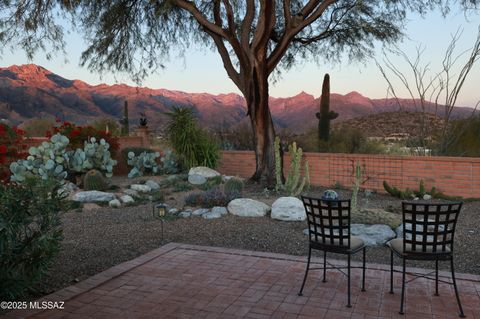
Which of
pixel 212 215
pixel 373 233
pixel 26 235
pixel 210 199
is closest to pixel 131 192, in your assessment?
pixel 210 199

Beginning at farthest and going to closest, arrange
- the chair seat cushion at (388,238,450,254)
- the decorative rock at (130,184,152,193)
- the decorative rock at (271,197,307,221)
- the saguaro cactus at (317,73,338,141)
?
the saguaro cactus at (317,73,338,141), the decorative rock at (130,184,152,193), the decorative rock at (271,197,307,221), the chair seat cushion at (388,238,450,254)

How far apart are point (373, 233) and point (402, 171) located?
5.23 m

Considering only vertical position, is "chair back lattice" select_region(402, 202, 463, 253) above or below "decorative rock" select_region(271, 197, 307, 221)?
above

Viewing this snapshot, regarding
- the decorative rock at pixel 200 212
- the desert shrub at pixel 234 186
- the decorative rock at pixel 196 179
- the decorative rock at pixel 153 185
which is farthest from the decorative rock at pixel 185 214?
the decorative rock at pixel 196 179

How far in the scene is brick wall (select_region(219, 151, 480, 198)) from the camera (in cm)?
1095

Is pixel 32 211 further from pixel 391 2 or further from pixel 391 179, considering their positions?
pixel 391 2

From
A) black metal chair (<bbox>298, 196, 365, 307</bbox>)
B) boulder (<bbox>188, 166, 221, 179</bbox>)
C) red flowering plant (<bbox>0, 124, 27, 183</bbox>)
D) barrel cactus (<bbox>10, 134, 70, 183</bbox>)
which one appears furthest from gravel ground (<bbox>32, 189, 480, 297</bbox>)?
red flowering plant (<bbox>0, 124, 27, 183</bbox>)

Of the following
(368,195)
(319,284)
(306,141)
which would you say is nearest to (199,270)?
(319,284)

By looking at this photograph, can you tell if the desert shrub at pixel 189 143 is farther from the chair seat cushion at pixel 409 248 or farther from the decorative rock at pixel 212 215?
the chair seat cushion at pixel 409 248

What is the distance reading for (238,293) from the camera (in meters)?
4.77

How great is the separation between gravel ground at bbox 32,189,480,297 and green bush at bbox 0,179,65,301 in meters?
0.58

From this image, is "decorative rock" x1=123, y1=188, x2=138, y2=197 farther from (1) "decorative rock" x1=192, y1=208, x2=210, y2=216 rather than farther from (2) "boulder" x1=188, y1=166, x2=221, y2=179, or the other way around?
(1) "decorative rock" x1=192, y1=208, x2=210, y2=216

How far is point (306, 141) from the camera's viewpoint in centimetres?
1786

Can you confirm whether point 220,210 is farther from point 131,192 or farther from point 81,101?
point 81,101
